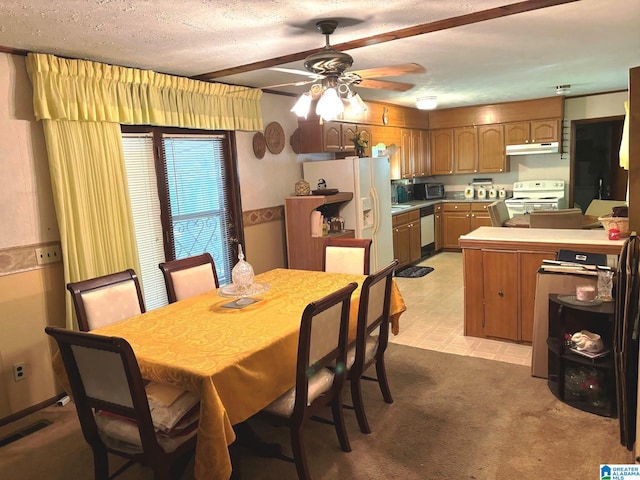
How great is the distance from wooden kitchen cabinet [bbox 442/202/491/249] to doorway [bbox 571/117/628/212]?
5.58ft

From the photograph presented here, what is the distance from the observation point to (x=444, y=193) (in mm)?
7930

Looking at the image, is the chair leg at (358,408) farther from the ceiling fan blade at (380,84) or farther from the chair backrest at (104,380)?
the ceiling fan blade at (380,84)

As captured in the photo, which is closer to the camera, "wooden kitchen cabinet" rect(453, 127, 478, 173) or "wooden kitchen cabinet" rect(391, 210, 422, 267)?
"wooden kitchen cabinet" rect(391, 210, 422, 267)

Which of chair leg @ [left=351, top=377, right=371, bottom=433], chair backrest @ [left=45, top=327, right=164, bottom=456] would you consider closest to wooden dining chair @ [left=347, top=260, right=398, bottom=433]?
chair leg @ [left=351, top=377, right=371, bottom=433]

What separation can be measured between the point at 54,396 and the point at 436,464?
8.48 ft

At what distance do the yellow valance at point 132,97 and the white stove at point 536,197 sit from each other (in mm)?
4104

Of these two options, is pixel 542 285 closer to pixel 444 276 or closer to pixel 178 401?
pixel 178 401

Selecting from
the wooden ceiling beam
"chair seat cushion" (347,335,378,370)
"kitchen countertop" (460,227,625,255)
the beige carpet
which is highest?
the wooden ceiling beam

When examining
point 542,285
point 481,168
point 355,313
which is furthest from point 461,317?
point 481,168

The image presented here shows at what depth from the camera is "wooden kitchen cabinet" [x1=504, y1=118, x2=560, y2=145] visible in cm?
670

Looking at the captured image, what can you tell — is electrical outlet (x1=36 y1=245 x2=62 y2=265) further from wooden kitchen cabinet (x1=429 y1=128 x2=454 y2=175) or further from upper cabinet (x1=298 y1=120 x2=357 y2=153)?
wooden kitchen cabinet (x1=429 y1=128 x2=454 y2=175)

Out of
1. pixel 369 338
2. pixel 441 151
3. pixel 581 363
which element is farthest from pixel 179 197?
pixel 441 151

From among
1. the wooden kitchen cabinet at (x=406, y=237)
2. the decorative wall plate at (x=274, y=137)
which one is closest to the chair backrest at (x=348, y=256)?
the decorative wall plate at (x=274, y=137)

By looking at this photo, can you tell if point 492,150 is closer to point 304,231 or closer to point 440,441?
point 304,231
